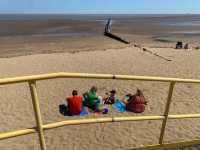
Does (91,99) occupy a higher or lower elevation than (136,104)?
higher

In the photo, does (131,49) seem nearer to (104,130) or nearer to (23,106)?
(23,106)

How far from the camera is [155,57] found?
687 inches

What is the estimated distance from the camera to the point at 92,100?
888 cm

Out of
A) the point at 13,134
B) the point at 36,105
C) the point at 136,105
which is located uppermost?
the point at 36,105

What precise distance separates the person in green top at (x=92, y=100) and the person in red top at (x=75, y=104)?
292 mm

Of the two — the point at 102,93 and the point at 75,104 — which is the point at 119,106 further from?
the point at 75,104

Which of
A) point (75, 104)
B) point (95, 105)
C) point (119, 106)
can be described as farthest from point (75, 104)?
point (119, 106)

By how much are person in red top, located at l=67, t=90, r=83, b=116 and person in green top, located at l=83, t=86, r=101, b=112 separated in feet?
0.96

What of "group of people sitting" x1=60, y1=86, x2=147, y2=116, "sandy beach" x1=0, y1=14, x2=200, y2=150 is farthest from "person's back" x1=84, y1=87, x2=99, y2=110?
"sandy beach" x1=0, y1=14, x2=200, y2=150

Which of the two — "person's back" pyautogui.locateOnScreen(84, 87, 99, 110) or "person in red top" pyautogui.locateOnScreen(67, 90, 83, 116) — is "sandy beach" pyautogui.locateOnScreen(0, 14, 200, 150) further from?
"person's back" pyautogui.locateOnScreen(84, 87, 99, 110)

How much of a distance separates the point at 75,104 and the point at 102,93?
337 centimetres

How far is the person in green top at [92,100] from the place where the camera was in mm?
8844

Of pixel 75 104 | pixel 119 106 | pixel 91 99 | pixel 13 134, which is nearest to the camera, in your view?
pixel 13 134

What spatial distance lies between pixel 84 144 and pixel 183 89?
5.08 meters
